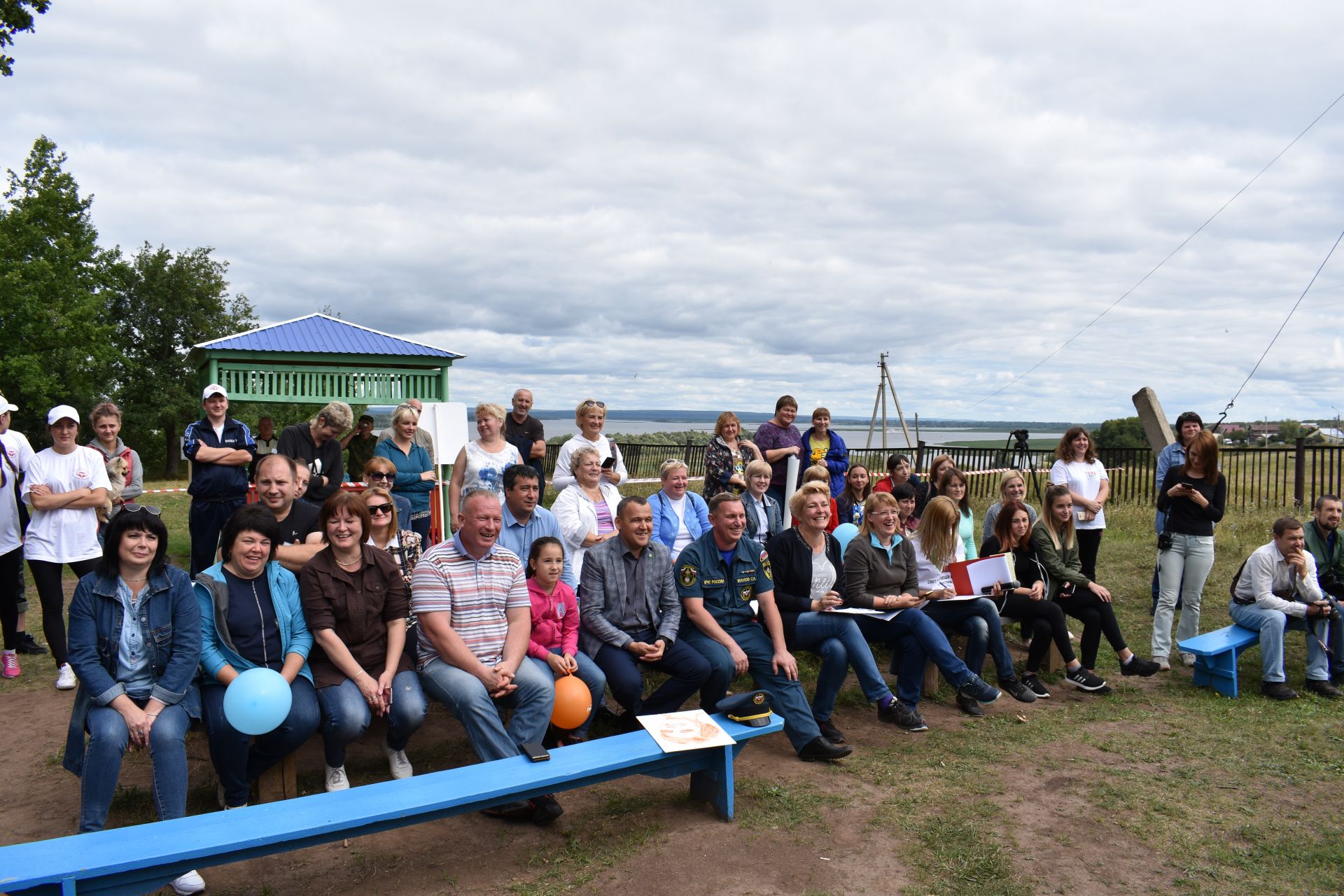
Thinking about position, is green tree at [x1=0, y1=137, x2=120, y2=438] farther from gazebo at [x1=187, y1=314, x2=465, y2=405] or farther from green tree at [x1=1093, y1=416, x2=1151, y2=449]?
green tree at [x1=1093, y1=416, x2=1151, y2=449]

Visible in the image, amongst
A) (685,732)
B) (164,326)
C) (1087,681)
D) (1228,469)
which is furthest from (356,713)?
(164,326)

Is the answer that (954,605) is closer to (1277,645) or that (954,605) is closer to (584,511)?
(1277,645)

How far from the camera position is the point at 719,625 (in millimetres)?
4895

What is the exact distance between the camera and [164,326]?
39781 mm

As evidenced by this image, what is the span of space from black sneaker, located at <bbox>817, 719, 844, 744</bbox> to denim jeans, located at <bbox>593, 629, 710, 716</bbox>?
2.48 feet

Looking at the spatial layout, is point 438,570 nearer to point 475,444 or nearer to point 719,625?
point 719,625

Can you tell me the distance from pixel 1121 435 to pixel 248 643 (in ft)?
54.3

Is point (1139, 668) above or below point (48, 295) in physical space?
below

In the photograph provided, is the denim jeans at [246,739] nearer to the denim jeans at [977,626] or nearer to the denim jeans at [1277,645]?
the denim jeans at [977,626]

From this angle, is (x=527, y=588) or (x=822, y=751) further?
(x=822, y=751)

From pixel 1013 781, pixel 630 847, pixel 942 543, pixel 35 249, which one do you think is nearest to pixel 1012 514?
pixel 942 543

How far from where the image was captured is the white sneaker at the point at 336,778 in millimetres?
4004

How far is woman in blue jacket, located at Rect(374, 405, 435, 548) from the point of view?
6328 millimetres

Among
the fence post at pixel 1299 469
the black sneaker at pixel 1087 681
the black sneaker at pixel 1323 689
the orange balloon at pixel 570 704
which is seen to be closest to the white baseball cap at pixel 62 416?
the orange balloon at pixel 570 704
